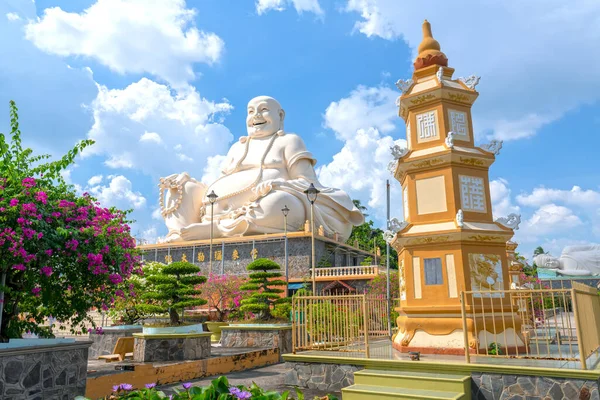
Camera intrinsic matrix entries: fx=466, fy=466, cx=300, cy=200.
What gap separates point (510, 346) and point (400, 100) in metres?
5.25

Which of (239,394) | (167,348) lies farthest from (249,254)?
(239,394)

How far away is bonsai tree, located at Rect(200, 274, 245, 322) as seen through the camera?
20.9 meters

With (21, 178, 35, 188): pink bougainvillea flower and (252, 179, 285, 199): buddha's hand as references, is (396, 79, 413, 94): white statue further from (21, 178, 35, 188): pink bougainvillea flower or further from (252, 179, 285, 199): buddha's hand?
(252, 179, 285, 199): buddha's hand

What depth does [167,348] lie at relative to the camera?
397 inches

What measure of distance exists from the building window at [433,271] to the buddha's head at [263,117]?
67.2 ft

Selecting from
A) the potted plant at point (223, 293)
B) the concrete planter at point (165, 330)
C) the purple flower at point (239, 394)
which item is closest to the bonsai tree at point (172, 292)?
the concrete planter at point (165, 330)

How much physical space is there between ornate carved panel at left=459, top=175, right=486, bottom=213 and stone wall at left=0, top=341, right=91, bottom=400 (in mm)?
6875

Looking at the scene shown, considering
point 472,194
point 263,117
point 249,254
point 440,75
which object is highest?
point 263,117

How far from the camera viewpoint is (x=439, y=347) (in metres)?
8.14

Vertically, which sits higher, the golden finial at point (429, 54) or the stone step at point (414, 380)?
the golden finial at point (429, 54)

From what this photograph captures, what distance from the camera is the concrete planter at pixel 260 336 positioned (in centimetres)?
1298

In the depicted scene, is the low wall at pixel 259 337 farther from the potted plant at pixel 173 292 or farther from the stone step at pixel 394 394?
the stone step at pixel 394 394

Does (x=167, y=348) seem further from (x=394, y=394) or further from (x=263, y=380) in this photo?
(x=394, y=394)

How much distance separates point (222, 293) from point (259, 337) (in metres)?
8.31
